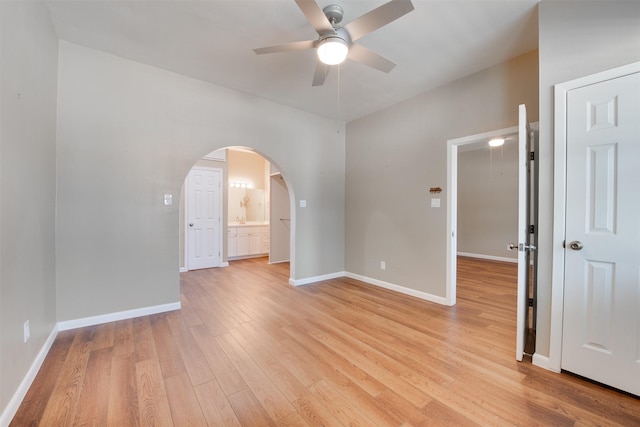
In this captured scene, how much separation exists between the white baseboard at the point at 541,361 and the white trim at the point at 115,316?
3700 mm

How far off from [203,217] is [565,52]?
19.1 ft

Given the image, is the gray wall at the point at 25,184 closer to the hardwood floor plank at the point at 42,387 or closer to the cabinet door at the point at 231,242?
the hardwood floor plank at the point at 42,387

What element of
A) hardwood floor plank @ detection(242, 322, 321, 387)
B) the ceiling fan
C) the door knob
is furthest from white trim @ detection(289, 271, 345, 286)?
the door knob

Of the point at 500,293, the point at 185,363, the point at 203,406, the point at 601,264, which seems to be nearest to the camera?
the point at 203,406

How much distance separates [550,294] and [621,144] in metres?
1.17

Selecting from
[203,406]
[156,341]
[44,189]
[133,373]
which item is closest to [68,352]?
[156,341]

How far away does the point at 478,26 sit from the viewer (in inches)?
92.5

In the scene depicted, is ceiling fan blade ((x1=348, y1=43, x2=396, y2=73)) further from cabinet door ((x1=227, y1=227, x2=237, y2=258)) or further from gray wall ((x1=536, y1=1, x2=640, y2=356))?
cabinet door ((x1=227, y1=227, x2=237, y2=258))

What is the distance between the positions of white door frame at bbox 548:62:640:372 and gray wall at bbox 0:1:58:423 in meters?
3.63

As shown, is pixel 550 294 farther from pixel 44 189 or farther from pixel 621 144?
pixel 44 189

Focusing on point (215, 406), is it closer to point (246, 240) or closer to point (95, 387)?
point (95, 387)

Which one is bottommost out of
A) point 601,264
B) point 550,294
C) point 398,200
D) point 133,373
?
point 133,373

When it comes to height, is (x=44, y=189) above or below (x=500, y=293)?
above

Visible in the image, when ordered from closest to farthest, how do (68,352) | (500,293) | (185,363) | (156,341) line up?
(185,363) → (68,352) → (156,341) → (500,293)
